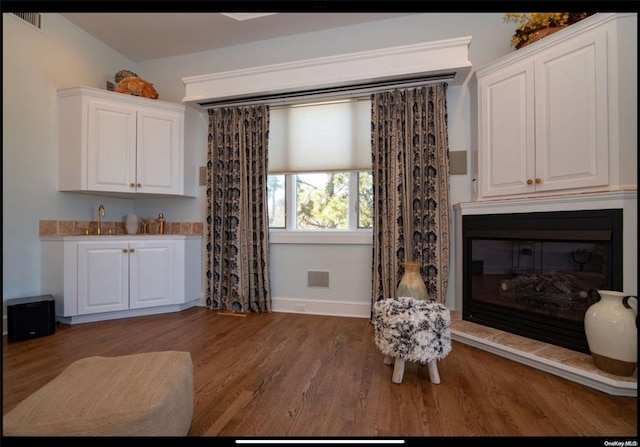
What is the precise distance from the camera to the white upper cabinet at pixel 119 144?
105 inches

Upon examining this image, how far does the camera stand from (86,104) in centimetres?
267

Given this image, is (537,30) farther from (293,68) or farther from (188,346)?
(188,346)

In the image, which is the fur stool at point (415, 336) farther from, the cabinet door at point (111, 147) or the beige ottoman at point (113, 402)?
the cabinet door at point (111, 147)

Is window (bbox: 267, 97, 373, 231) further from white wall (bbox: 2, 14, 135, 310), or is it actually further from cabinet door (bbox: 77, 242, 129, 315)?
white wall (bbox: 2, 14, 135, 310)

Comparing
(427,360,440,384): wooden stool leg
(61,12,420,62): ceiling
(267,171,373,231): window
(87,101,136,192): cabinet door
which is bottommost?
(427,360,440,384): wooden stool leg

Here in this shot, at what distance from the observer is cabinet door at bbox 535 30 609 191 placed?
1651 mm

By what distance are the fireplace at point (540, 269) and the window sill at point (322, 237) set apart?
88 cm

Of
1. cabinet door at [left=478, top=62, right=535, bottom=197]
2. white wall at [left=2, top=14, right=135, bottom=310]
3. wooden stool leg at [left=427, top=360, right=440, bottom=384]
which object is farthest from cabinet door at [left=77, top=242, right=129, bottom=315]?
cabinet door at [left=478, top=62, right=535, bottom=197]

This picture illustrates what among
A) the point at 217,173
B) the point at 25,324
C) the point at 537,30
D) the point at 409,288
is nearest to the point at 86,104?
the point at 217,173

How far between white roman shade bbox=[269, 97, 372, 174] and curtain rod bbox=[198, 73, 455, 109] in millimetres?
100

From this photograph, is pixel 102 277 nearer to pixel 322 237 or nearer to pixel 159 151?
pixel 159 151

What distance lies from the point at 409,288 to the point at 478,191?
36.8 inches

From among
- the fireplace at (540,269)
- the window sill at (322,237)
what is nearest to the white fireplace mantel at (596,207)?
the fireplace at (540,269)
